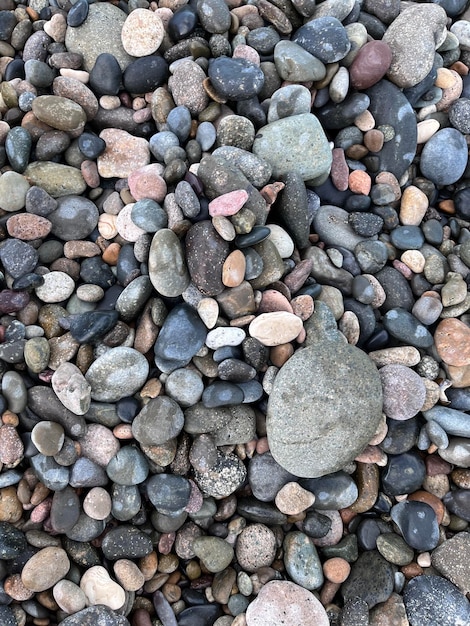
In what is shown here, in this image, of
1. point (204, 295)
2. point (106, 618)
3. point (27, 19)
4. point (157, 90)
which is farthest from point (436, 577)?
point (27, 19)

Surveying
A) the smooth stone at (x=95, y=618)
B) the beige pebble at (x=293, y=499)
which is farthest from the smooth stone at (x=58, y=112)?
the smooth stone at (x=95, y=618)

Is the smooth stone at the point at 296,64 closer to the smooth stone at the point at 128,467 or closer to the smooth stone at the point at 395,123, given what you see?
the smooth stone at the point at 395,123

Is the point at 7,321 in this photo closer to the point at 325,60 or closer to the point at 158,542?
the point at 158,542

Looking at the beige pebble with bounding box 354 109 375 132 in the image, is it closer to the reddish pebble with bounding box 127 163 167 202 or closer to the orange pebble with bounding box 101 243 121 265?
the reddish pebble with bounding box 127 163 167 202

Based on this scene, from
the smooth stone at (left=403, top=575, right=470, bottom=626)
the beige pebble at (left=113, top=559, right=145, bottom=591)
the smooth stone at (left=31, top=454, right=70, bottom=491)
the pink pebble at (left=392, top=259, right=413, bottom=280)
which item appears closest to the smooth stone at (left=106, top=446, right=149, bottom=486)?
the smooth stone at (left=31, top=454, right=70, bottom=491)

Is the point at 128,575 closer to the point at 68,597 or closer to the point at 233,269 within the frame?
the point at 68,597

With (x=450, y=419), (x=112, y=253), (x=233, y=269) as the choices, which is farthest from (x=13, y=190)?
(x=450, y=419)

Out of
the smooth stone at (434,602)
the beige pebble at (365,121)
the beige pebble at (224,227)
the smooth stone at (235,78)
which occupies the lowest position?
the smooth stone at (434,602)
